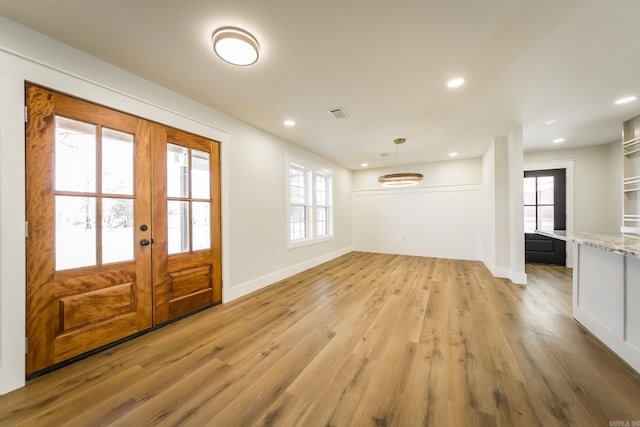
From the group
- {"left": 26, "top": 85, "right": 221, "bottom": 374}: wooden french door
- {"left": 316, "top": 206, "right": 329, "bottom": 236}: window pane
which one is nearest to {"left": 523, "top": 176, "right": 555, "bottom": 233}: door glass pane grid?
{"left": 316, "top": 206, "right": 329, "bottom": 236}: window pane

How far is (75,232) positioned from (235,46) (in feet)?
6.72

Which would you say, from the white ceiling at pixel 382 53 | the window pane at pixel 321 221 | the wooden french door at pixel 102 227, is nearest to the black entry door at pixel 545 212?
the white ceiling at pixel 382 53

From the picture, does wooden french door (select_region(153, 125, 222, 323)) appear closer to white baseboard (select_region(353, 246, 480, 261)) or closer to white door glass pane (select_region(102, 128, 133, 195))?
white door glass pane (select_region(102, 128, 133, 195))

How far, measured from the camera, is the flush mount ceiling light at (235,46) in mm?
1750

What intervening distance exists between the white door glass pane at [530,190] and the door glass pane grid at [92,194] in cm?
744

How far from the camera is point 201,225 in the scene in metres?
2.97

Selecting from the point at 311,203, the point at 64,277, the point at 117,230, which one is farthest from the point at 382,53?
the point at 311,203

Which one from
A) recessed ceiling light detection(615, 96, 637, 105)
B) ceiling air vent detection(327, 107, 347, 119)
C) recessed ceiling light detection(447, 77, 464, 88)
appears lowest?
recessed ceiling light detection(615, 96, 637, 105)

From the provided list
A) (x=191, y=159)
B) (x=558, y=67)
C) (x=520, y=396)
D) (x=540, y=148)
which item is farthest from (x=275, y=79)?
(x=540, y=148)

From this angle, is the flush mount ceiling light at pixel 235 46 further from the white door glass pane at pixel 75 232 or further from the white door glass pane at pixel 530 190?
the white door glass pane at pixel 530 190

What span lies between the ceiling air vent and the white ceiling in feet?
0.39

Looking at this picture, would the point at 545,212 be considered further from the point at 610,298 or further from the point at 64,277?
the point at 64,277

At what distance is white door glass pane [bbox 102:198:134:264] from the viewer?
2117 millimetres

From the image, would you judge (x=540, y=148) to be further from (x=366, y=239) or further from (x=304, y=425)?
(x=304, y=425)
